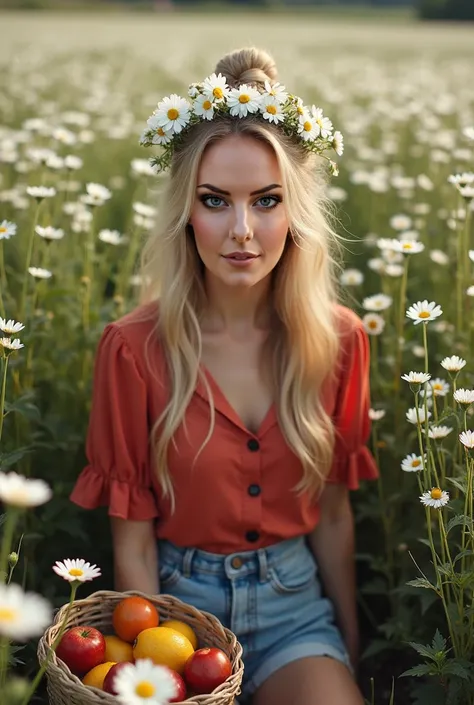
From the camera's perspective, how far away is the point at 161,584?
2225 millimetres

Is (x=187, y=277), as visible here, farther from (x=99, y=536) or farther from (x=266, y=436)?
(x=99, y=536)

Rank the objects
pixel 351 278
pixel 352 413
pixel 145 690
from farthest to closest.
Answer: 1. pixel 351 278
2. pixel 352 413
3. pixel 145 690

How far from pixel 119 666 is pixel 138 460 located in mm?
660

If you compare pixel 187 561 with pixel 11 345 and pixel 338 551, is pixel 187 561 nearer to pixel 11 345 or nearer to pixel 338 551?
pixel 338 551

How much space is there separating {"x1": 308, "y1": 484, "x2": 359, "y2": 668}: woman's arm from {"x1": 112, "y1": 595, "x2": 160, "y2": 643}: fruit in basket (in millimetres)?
613

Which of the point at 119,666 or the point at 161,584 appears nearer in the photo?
the point at 119,666

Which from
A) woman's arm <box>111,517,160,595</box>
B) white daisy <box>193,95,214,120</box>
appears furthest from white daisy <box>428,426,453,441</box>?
white daisy <box>193,95,214,120</box>

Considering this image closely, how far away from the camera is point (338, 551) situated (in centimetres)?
239

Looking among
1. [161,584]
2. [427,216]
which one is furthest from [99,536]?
[427,216]

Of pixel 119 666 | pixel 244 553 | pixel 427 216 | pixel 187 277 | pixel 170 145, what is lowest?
pixel 119 666

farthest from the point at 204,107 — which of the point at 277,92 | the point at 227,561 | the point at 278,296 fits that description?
the point at 227,561

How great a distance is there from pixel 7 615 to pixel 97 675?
760 mm

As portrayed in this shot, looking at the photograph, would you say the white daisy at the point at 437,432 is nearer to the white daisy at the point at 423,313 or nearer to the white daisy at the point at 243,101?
the white daisy at the point at 423,313

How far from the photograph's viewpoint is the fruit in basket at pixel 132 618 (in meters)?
1.87
